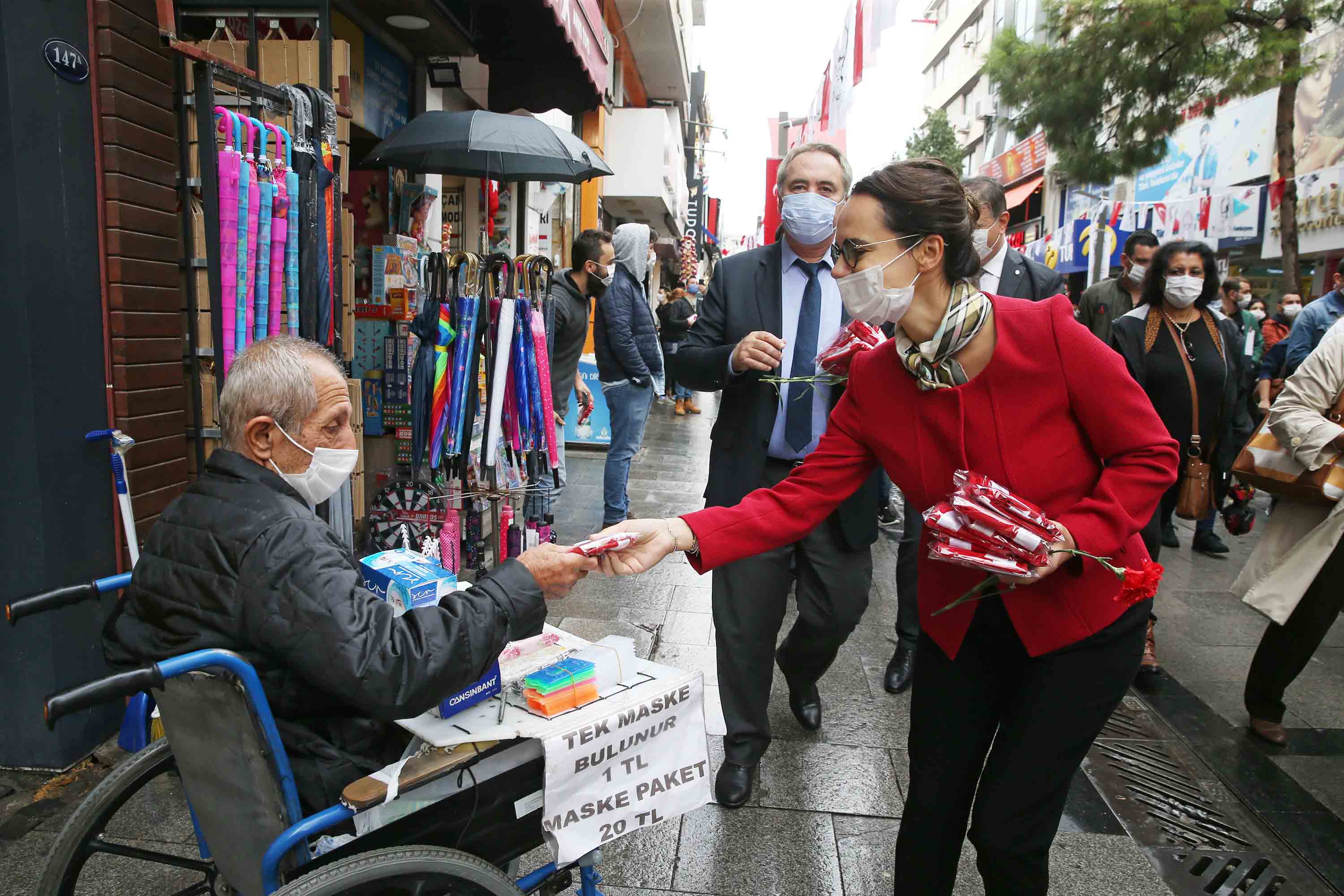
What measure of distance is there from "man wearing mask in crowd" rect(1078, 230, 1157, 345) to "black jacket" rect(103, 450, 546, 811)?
15.7 ft

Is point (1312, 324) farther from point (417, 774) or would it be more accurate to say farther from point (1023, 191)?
point (1023, 191)

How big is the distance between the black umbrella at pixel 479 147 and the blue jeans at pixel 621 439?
1719mm

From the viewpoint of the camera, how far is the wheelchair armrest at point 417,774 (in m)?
1.63

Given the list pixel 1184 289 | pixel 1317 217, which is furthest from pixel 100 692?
pixel 1317 217

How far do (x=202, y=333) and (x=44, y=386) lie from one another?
2.18 feet

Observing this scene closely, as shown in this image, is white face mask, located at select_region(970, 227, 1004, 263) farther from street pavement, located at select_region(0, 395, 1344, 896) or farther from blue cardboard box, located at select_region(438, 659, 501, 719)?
blue cardboard box, located at select_region(438, 659, 501, 719)

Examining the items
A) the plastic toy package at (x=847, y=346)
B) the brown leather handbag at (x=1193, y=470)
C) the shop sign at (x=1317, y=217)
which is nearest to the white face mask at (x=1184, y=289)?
the brown leather handbag at (x=1193, y=470)

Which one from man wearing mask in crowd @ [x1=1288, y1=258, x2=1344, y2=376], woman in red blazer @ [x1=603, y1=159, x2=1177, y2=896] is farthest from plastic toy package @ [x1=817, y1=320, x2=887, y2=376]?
man wearing mask in crowd @ [x1=1288, y1=258, x2=1344, y2=376]

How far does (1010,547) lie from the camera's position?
5.77 feet

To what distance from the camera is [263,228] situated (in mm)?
3176

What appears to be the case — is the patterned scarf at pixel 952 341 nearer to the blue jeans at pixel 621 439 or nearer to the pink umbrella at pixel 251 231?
the pink umbrella at pixel 251 231

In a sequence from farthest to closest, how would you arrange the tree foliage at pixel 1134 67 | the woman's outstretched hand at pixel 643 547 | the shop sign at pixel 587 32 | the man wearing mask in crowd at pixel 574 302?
1. the tree foliage at pixel 1134 67
2. the man wearing mask in crowd at pixel 574 302
3. the shop sign at pixel 587 32
4. the woman's outstretched hand at pixel 643 547

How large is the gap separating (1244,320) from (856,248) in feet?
29.8

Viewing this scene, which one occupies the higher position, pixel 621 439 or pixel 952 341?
pixel 952 341
